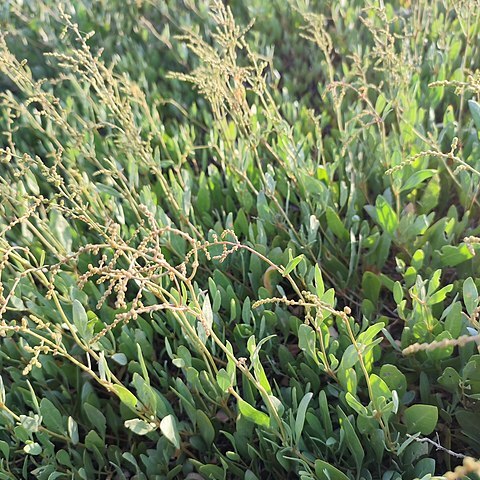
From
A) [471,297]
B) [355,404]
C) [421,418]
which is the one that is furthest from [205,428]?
[471,297]

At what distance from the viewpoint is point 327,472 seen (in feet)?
4.92

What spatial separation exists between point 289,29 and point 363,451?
9.86ft

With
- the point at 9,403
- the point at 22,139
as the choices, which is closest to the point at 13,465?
the point at 9,403

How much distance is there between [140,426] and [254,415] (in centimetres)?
33

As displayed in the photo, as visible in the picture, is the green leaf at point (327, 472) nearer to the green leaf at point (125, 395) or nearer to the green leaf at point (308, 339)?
the green leaf at point (308, 339)

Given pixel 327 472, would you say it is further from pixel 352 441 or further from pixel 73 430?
pixel 73 430

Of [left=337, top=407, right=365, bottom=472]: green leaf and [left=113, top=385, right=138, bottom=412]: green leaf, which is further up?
[left=113, top=385, right=138, bottom=412]: green leaf

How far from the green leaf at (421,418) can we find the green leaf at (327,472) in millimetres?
241

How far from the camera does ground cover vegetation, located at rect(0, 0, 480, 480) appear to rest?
1.57 metres

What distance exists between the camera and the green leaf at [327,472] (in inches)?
58.4

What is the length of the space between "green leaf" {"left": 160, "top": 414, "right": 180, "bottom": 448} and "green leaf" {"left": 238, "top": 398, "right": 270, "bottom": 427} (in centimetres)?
22

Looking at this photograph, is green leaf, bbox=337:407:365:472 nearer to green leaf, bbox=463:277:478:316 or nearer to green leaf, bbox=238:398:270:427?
green leaf, bbox=238:398:270:427

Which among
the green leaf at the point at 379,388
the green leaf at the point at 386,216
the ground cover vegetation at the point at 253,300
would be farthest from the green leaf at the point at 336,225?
the green leaf at the point at 379,388

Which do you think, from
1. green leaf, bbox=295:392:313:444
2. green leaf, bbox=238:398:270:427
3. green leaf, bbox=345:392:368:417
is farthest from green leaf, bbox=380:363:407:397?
green leaf, bbox=238:398:270:427
